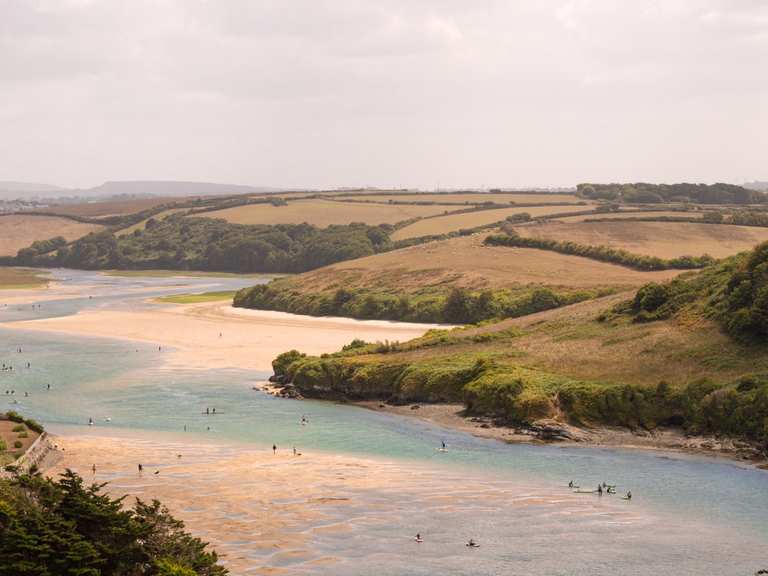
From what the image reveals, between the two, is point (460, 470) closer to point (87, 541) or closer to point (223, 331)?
point (87, 541)

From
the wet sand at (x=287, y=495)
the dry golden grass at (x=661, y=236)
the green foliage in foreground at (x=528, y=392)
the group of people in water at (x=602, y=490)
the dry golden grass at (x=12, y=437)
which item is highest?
the dry golden grass at (x=661, y=236)

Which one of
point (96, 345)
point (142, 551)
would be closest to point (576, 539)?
point (142, 551)

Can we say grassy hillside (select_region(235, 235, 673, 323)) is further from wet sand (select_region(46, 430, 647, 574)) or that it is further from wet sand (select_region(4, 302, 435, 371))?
wet sand (select_region(46, 430, 647, 574))

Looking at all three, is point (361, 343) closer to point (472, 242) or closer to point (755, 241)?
point (472, 242)

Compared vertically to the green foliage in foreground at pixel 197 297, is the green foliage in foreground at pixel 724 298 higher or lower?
higher

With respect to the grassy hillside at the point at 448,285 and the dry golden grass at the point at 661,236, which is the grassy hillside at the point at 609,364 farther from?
the dry golden grass at the point at 661,236

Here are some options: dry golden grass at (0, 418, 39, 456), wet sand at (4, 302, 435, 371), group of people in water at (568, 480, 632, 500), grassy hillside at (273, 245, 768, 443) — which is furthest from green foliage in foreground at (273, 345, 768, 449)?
dry golden grass at (0, 418, 39, 456)

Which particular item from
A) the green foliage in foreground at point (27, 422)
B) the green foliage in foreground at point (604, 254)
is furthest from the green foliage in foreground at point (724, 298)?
the green foliage in foreground at point (27, 422)
